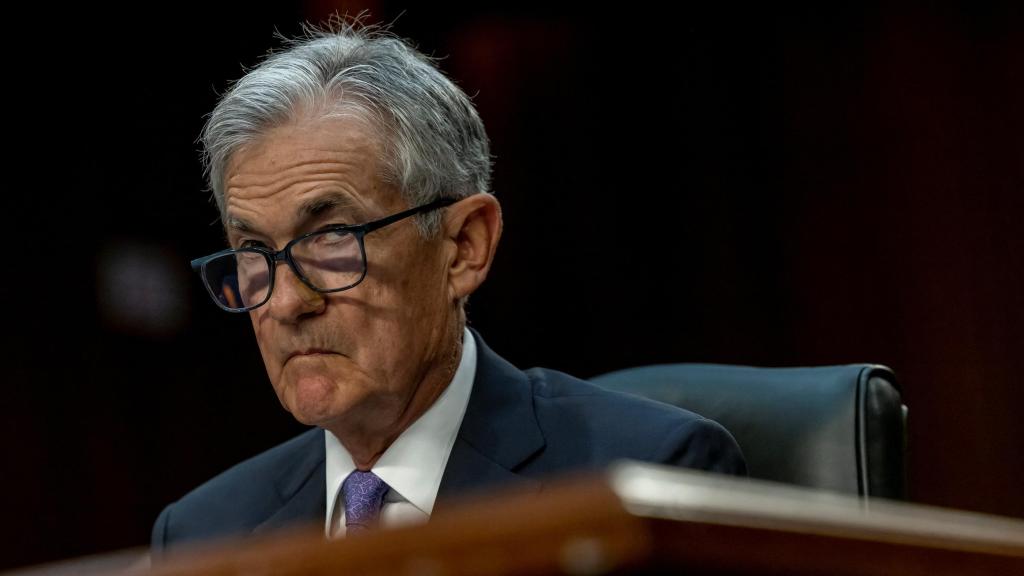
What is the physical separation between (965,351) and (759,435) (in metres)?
1.34

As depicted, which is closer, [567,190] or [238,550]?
[238,550]

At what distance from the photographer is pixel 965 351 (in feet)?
9.20

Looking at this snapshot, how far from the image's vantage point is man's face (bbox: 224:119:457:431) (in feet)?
5.40

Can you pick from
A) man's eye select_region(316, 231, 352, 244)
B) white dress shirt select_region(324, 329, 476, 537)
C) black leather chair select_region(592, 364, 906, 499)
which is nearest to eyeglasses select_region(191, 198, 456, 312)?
man's eye select_region(316, 231, 352, 244)

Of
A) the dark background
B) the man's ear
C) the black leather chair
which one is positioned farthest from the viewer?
the dark background

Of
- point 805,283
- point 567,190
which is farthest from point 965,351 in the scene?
point 567,190

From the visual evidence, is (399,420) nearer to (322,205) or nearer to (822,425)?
(322,205)

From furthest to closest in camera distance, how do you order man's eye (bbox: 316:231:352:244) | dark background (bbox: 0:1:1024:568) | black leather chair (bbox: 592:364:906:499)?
dark background (bbox: 0:1:1024:568) < man's eye (bbox: 316:231:352:244) < black leather chair (bbox: 592:364:906:499)

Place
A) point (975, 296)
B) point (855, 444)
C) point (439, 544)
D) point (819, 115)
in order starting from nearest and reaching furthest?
point (439, 544) → point (855, 444) → point (975, 296) → point (819, 115)

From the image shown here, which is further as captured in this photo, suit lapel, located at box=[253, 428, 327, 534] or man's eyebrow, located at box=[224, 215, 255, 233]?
suit lapel, located at box=[253, 428, 327, 534]

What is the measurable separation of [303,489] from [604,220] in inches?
67.0

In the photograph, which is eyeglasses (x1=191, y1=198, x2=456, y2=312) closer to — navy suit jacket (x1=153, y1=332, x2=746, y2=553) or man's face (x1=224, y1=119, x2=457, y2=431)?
man's face (x1=224, y1=119, x2=457, y2=431)

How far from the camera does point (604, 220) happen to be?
11.1ft

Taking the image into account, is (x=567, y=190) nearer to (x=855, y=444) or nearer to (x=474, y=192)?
(x=474, y=192)
